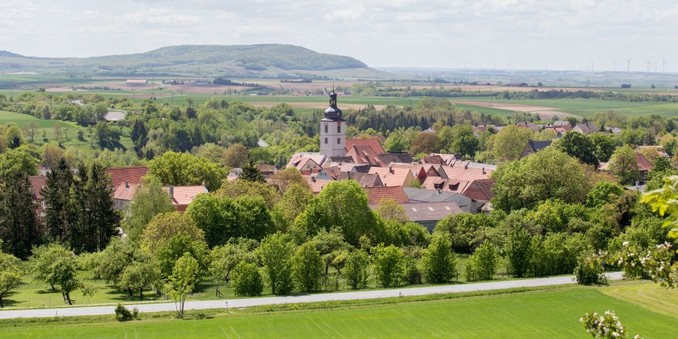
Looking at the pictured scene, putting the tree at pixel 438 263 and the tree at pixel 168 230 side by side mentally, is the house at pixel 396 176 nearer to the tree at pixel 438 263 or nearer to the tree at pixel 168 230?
the tree at pixel 168 230

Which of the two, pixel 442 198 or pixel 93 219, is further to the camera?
pixel 442 198

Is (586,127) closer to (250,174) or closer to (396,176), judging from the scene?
(396,176)

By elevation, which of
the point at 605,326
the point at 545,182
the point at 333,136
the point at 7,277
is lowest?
the point at 7,277

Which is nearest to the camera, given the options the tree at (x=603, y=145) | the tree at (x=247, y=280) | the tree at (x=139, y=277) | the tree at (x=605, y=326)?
the tree at (x=605, y=326)

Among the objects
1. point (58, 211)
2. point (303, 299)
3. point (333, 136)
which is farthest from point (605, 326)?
point (333, 136)

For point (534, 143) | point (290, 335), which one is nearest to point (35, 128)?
point (534, 143)

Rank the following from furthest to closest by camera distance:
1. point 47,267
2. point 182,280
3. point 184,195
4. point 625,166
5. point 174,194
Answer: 1. point 625,166
2. point 184,195
3. point 174,194
4. point 47,267
5. point 182,280

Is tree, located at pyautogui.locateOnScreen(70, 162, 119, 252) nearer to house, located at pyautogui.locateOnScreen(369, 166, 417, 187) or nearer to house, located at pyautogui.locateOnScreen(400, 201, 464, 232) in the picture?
house, located at pyautogui.locateOnScreen(400, 201, 464, 232)

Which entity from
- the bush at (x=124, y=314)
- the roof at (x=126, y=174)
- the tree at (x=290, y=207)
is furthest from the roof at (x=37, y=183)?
the bush at (x=124, y=314)
